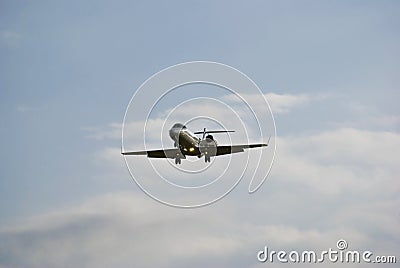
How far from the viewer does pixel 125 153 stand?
154 metres

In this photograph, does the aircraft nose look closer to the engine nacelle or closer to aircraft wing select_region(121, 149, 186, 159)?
aircraft wing select_region(121, 149, 186, 159)

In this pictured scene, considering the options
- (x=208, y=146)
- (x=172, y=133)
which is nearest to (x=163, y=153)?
(x=172, y=133)

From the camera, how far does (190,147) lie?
15188cm

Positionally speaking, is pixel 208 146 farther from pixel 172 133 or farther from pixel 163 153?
pixel 163 153

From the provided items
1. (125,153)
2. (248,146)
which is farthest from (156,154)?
(248,146)

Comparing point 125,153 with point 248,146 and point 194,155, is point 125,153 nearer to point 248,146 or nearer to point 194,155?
point 194,155

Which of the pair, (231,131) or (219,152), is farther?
(219,152)

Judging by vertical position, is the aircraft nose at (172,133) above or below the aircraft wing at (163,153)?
above

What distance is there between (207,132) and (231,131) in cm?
969

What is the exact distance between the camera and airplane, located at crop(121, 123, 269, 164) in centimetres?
15162

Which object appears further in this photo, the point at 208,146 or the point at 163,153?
the point at 163,153

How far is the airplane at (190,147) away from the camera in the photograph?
15162 cm

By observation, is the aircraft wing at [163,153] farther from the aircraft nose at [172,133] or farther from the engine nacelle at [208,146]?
the engine nacelle at [208,146]

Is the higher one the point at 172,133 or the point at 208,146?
the point at 208,146
